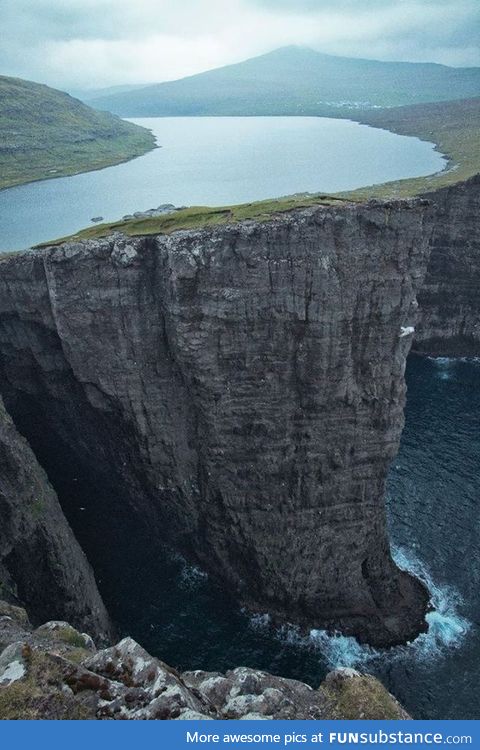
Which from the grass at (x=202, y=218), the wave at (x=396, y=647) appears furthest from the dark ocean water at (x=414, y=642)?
the grass at (x=202, y=218)

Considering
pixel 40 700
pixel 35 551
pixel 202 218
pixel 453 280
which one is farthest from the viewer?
pixel 453 280

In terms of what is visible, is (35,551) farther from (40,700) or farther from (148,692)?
(148,692)

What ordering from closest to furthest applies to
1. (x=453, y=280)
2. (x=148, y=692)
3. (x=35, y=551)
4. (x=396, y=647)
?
1. (x=148, y=692)
2. (x=35, y=551)
3. (x=396, y=647)
4. (x=453, y=280)

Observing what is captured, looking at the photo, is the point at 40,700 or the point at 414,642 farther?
the point at 414,642

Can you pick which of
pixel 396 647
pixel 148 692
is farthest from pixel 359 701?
pixel 396 647

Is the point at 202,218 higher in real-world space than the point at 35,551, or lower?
higher

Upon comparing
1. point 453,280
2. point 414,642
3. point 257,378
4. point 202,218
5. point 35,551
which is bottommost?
point 414,642

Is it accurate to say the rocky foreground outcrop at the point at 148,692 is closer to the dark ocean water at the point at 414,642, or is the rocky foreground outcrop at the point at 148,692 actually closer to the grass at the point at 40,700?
the grass at the point at 40,700

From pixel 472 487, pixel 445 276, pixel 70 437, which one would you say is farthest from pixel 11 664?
pixel 445 276
